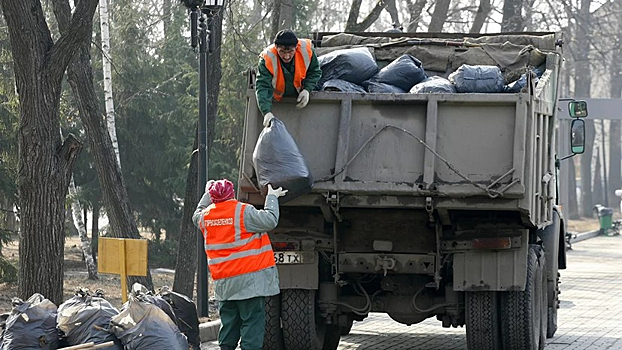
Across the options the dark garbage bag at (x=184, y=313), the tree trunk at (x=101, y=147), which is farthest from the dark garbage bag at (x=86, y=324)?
the tree trunk at (x=101, y=147)

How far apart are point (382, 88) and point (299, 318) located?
1985mm

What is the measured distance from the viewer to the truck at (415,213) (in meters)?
8.73

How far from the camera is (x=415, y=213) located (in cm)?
912

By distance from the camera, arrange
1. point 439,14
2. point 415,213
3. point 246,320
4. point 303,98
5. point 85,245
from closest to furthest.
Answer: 1. point 246,320
2. point 303,98
3. point 415,213
4. point 85,245
5. point 439,14

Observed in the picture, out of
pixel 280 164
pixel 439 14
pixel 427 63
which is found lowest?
pixel 280 164

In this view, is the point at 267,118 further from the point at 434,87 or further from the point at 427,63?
the point at 427,63

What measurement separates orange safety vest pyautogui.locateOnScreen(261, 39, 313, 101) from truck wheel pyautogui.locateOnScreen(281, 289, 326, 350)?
165 centimetres

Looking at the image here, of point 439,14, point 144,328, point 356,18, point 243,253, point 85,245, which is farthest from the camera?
point 439,14

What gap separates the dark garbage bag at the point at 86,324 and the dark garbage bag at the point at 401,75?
10.2 feet

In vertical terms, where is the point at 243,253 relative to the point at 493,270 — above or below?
above

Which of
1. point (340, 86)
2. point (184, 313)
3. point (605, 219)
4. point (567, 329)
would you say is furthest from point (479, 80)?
point (605, 219)

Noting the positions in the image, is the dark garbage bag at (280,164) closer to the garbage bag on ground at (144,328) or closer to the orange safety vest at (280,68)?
the orange safety vest at (280,68)

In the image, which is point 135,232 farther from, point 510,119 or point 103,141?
point 510,119

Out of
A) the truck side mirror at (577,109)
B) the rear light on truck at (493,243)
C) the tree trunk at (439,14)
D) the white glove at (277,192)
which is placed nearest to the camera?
the white glove at (277,192)
